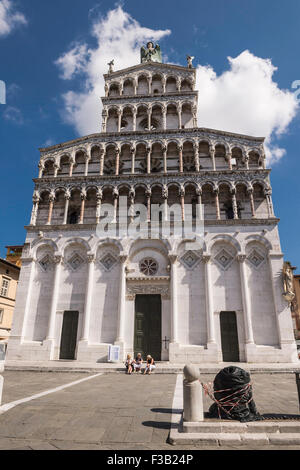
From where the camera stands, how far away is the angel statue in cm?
3356

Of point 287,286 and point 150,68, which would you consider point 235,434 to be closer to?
point 287,286

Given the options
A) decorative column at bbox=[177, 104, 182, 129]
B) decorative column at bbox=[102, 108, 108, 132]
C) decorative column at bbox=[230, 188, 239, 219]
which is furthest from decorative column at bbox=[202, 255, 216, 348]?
decorative column at bbox=[102, 108, 108, 132]

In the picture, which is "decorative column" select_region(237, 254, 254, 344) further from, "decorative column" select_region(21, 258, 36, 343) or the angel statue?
the angel statue

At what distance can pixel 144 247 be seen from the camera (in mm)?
22469

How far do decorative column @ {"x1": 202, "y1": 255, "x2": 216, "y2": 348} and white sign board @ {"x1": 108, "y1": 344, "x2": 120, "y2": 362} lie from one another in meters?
6.24

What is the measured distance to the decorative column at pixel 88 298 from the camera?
20.3 metres

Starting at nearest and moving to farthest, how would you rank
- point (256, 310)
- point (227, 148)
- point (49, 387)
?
point (49, 387), point (256, 310), point (227, 148)

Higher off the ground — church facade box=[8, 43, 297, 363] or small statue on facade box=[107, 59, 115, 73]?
small statue on facade box=[107, 59, 115, 73]

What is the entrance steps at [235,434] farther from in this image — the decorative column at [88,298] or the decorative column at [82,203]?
the decorative column at [82,203]

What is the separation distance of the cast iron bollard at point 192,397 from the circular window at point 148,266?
1540 centimetres

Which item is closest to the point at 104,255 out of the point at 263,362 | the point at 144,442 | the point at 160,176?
the point at 160,176
